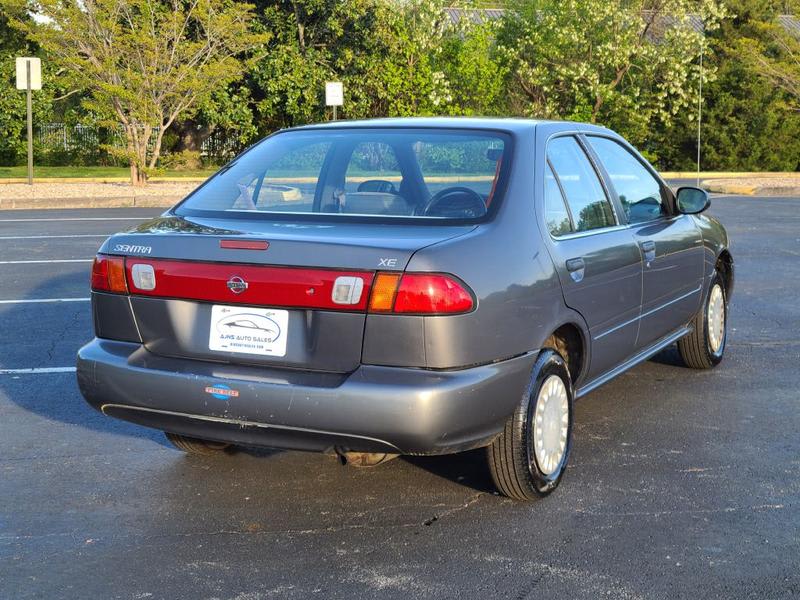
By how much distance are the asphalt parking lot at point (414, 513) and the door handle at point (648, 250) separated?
2.86 feet

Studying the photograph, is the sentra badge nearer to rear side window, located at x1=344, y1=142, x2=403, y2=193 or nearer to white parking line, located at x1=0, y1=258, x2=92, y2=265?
rear side window, located at x1=344, y1=142, x2=403, y2=193

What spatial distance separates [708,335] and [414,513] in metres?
3.17

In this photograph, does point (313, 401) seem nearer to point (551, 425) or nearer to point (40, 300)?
point (551, 425)

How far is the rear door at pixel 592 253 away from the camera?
15.3ft

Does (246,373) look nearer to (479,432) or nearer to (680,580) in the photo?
(479,432)

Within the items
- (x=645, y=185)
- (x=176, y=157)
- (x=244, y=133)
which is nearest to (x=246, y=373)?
(x=645, y=185)

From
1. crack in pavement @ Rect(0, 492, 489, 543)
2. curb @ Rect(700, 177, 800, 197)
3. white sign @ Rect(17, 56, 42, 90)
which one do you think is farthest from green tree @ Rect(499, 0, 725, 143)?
crack in pavement @ Rect(0, 492, 489, 543)

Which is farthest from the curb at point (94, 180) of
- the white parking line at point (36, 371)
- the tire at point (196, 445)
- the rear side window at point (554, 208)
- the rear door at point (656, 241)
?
the rear side window at point (554, 208)

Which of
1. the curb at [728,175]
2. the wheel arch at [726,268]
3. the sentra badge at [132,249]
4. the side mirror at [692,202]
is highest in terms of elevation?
the side mirror at [692,202]

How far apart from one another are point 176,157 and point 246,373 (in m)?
21.8

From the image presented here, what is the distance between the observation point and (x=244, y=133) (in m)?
30.0

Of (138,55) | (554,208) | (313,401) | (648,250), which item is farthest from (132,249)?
(138,55)

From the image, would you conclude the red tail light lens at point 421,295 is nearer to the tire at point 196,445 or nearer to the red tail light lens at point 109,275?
the red tail light lens at point 109,275

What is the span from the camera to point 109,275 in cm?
435
